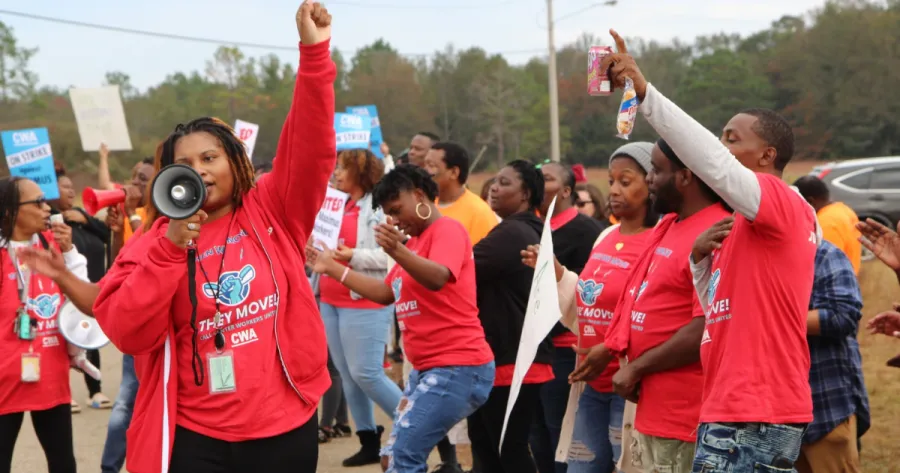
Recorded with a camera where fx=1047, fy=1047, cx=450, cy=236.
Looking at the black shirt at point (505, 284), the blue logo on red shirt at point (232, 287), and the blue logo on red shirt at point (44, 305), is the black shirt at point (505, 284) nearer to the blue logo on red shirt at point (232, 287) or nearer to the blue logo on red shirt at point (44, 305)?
the blue logo on red shirt at point (44, 305)

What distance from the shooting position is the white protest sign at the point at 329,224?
742cm

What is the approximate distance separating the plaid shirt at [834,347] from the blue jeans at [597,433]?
0.89m

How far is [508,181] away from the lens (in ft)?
21.6

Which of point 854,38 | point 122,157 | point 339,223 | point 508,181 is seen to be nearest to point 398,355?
point 339,223

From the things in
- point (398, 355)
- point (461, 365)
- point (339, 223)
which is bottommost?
point (398, 355)

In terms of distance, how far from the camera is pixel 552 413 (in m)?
6.47

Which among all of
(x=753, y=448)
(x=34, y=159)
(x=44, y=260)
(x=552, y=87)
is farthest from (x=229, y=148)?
(x=552, y=87)

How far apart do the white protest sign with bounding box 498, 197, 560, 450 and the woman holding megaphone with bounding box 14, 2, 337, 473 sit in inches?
58.0

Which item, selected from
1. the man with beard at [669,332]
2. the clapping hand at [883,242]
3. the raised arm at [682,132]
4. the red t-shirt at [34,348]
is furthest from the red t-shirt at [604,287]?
the red t-shirt at [34,348]

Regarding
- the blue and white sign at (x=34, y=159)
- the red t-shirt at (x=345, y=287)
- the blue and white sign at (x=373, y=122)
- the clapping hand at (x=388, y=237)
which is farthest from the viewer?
the blue and white sign at (x=373, y=122)

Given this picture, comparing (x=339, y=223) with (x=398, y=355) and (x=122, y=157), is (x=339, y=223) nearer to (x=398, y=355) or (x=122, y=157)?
(x=398, y=355)

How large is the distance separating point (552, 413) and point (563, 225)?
49.2 inches

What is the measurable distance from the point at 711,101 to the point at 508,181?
139 ft

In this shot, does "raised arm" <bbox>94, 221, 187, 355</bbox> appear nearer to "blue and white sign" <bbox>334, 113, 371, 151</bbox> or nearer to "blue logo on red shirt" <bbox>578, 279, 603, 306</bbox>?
"blue logo on red shirt" <bbox>578, 279, 603, 306</bbox>
